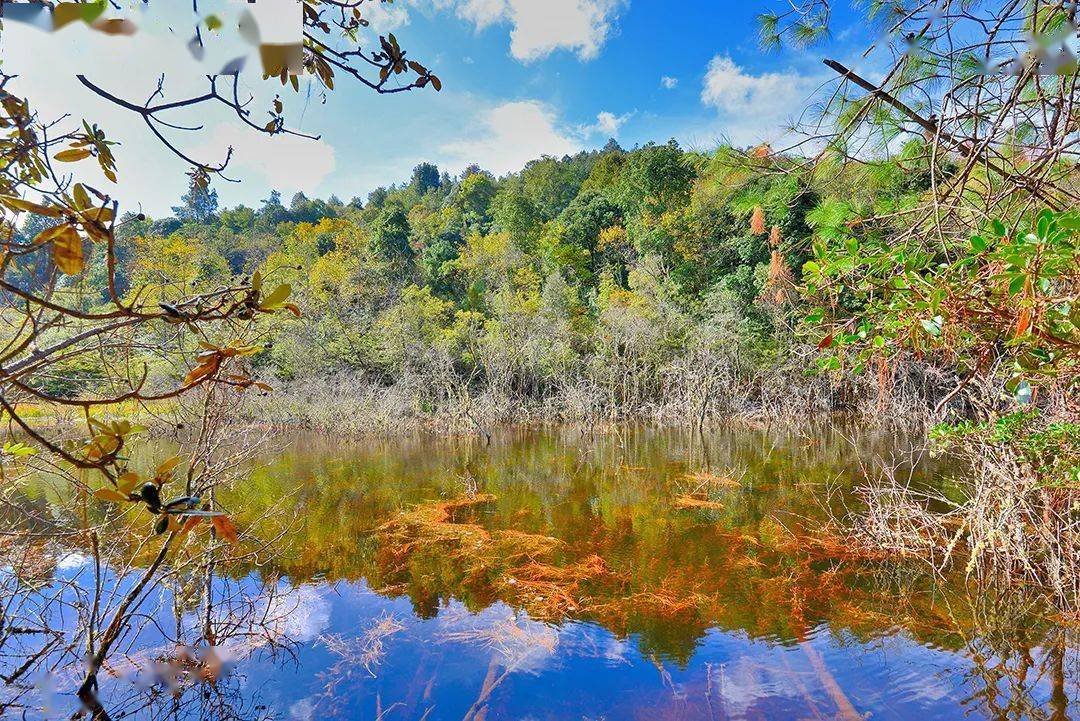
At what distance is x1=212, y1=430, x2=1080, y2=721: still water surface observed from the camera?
302 centimetres

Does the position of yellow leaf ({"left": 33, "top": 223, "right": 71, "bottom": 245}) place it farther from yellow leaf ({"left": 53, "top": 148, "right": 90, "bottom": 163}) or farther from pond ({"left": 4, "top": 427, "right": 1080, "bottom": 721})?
pond ({"left": 4, "top": 427, "right": 1080, "bottom": 721})

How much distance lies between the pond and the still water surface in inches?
0.6

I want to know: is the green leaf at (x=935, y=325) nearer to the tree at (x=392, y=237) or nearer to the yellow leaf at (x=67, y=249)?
the yellow leaf at (x=67, y=249)

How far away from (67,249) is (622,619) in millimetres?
4070

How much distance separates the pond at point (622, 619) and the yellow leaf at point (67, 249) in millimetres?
3159

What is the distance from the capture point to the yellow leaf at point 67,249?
612 millimetres

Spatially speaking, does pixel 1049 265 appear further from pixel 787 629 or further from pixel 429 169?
pixel 429 169

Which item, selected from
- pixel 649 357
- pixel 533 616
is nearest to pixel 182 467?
pixel 533 616

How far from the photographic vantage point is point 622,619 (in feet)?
13.0

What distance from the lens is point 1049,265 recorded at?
1.42 metres

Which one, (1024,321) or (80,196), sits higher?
(80,196)

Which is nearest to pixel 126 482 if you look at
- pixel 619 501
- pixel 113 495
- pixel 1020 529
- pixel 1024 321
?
pixel 113 495

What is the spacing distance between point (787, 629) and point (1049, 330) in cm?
288

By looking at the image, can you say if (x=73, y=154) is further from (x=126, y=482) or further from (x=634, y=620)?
(x=634, y=620)
